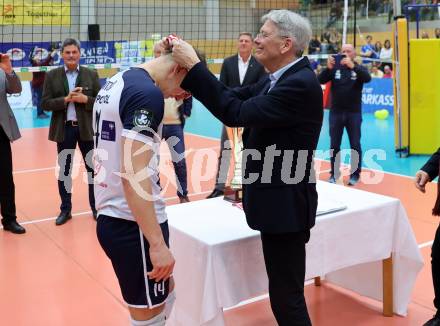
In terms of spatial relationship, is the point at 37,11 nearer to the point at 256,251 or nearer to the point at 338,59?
the point at 338,59

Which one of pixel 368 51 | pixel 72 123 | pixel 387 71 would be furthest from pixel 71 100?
pixel 368 51

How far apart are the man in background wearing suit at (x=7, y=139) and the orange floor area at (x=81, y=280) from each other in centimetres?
18

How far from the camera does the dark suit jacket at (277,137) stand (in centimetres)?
235

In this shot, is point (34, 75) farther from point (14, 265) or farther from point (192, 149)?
point (14, 265)

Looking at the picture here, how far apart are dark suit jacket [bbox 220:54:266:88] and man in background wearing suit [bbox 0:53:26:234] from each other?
2.41 m

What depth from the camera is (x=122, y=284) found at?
7.42 feet

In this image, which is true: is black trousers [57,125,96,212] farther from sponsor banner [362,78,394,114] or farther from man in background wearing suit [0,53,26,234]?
sponsor banner [362,78,394,114]

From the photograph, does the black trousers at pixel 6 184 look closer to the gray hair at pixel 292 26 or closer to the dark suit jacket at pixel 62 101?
the dark suit jacket at pixel 62 101

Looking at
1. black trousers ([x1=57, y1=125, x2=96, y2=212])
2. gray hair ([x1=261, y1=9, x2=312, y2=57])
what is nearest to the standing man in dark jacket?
gray hair ([x1=261, y1=9, x2=312, y2=57])

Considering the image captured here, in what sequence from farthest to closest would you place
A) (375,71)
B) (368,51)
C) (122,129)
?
(368,51) < (375,71) < (122,129)

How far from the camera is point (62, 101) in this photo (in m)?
5.30

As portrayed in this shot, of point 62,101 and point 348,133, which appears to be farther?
point 348,133

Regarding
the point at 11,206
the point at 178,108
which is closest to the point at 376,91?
the point at 178,108

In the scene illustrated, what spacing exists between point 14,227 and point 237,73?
3.01 m
